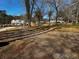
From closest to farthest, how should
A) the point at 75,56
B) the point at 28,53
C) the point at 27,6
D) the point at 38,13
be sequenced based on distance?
the point at 75,56
the point at 28,53
the point at 27,6
the point at 38,13

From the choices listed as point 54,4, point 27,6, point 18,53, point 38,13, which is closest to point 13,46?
point 18,53

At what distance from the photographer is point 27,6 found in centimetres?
3644

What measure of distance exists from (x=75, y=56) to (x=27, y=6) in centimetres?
2824

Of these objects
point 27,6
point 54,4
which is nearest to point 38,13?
point 54,4

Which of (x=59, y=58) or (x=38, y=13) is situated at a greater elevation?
(x=38, y=13)

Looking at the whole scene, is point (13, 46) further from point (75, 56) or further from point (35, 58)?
point (75, 56)

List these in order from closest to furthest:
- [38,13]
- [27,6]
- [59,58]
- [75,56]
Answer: [59,58]
[75,56]
[27,6]
[38,13]

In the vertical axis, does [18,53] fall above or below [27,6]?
below

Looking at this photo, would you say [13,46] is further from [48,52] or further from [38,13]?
[38,13]

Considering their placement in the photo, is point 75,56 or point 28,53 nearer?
point 75,56

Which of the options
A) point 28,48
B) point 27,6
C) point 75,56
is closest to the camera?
point 75,56

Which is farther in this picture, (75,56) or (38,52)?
(38,52)

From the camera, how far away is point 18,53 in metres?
9.62

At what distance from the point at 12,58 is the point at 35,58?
111 cm
